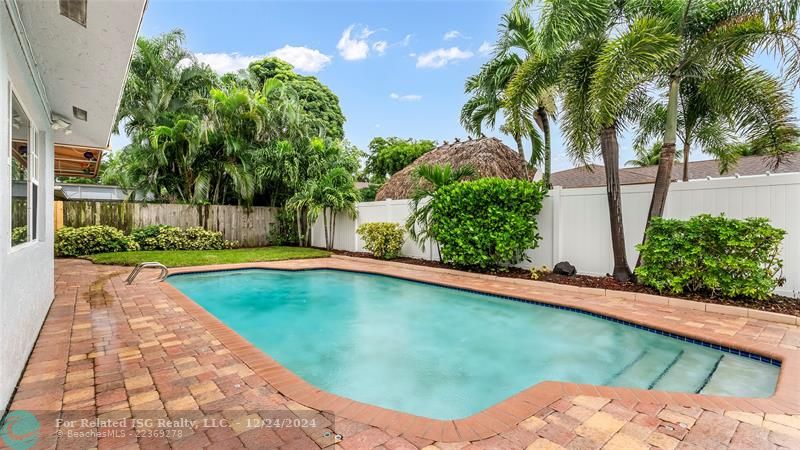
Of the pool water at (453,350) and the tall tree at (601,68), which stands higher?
the tall tree at (601,68)

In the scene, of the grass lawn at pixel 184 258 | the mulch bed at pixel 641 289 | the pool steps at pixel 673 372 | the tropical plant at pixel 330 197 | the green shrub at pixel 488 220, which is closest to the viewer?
the pool steps at pixel 673 372

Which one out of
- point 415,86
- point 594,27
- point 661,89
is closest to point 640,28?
point 594,27

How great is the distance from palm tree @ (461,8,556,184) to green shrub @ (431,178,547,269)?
4.41 feet

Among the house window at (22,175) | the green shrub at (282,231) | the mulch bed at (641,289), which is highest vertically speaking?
the house window at (22,175)

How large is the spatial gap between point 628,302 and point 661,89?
427 centimetres

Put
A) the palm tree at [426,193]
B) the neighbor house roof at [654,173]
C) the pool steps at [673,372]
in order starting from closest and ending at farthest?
the pool steps at [673,372] < the palm tree at [426,193] < the neighbor house roof at [654,173]

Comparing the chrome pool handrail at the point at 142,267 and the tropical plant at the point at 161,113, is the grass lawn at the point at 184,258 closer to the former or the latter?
the chrome pool handrail at the point at 142,267

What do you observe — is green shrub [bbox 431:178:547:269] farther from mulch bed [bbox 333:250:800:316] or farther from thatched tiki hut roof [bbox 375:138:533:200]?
thatched tiki hut roof [bbox 375:138:533:200]

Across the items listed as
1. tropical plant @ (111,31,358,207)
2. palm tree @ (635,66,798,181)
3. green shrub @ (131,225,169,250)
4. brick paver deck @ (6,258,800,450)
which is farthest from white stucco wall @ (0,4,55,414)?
tropical plant @ (111,31,358,207)

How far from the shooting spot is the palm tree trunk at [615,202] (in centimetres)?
696

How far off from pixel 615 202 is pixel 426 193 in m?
4.48

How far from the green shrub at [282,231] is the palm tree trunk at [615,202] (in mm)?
12602

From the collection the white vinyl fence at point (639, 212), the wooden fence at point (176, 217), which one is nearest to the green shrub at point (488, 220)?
the white vinyl fence at point (639, 212)

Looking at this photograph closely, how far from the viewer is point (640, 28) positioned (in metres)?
5.94
